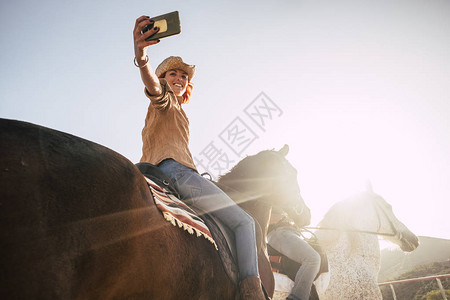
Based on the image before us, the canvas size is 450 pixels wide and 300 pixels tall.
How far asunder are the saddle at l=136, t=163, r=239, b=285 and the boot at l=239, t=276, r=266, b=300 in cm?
7

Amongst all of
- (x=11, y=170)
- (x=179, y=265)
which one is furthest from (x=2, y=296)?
(x=179, y=265)

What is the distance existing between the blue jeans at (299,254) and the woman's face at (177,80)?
3.81m

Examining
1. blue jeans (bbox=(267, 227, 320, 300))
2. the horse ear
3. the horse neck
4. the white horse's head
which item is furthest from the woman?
the white horse's head

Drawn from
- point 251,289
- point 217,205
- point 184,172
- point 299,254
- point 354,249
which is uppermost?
point 184,172

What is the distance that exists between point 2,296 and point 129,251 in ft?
1.54

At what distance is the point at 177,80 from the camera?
9.56 feet

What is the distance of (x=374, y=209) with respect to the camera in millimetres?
6617

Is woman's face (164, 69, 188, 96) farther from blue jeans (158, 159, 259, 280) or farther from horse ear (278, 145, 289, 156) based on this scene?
horse ear (278, 145, 289, 156)

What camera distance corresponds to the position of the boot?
→ 2.07 metres

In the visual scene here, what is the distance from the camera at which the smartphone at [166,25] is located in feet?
5.61

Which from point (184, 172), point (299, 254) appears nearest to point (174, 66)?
point (184, 172)

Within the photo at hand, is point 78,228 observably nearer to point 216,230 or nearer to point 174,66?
point 216,230

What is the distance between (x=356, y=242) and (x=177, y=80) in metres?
5.50

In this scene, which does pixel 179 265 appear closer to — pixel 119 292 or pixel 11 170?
pixel 119 292
